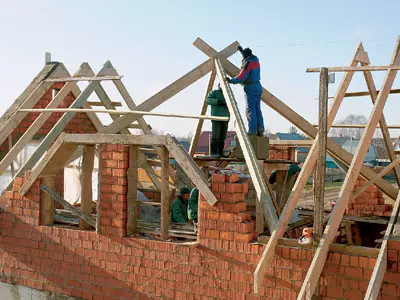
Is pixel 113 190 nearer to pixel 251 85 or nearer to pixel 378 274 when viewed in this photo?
pixel 251 85

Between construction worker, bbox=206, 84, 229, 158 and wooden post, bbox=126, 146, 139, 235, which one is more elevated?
construction worker, bbox=206, 84, 229, 158

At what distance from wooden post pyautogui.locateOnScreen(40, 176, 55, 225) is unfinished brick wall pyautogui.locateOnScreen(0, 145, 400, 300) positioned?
8 centimetres

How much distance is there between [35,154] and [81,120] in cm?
354

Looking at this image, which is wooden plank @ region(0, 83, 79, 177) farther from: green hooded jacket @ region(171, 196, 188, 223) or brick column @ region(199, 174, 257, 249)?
brick column @ region(199, 174, 257, 249)

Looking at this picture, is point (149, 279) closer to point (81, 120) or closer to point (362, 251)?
point (362, 251)

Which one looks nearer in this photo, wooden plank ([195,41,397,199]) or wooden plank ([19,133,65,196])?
wooden plank ([19,133,65,196])

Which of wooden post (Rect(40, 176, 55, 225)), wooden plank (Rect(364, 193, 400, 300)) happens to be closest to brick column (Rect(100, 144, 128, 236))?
wooden post (Rect(40, 176, 55, 225))

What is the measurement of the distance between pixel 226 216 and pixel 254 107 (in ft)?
6.83

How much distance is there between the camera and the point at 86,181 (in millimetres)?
6938

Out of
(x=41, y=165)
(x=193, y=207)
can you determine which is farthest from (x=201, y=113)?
(x=41, y=165)

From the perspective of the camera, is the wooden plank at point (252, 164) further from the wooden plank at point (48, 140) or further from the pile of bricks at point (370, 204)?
the pile of bricks at point (370, 204)

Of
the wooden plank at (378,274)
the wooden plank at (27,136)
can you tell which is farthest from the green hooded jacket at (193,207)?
the wooden plank at (27,136)

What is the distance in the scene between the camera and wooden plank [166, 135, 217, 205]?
5695 mm

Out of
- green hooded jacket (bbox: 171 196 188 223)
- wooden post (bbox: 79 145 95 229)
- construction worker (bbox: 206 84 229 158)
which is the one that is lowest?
green hooded jacket (bbox: 171 196 188 223)
